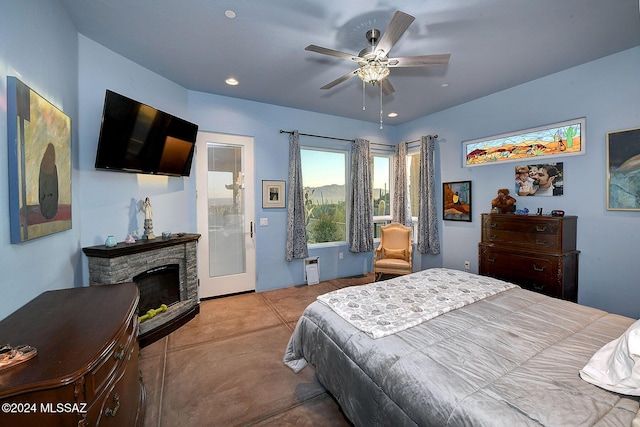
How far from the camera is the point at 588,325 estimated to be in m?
1.59

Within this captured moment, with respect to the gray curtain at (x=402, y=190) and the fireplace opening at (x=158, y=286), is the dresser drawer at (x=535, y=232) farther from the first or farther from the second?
the fireplace opening at (x=158, y=286)

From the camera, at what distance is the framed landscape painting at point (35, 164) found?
1390 mm

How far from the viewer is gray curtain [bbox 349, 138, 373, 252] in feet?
15.6

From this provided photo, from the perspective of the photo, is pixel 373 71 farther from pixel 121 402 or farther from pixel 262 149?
pixel 121 402

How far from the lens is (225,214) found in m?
3.96

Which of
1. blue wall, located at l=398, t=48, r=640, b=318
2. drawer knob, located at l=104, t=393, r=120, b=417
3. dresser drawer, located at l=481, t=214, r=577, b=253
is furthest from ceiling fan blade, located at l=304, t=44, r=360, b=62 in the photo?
blue wall, located at l=398, t=48, r=640, b=318

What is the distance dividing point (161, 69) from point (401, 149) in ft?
13.2

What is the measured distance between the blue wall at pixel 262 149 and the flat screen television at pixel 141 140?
0.81 feet

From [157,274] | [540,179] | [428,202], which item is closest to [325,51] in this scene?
[157,274]

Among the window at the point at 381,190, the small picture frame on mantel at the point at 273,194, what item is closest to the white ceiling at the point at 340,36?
the small picture frame on mantel at the point at 273,194

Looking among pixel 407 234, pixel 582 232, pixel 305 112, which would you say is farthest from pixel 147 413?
pixel 582 232

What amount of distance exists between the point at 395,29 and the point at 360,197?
3.17 m

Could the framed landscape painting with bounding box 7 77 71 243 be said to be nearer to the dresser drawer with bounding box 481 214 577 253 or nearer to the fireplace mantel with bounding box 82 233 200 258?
the fireplace mantel with bounding box 82 233 200 258

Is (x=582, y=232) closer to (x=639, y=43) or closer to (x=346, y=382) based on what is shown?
(x=639, y=43)
